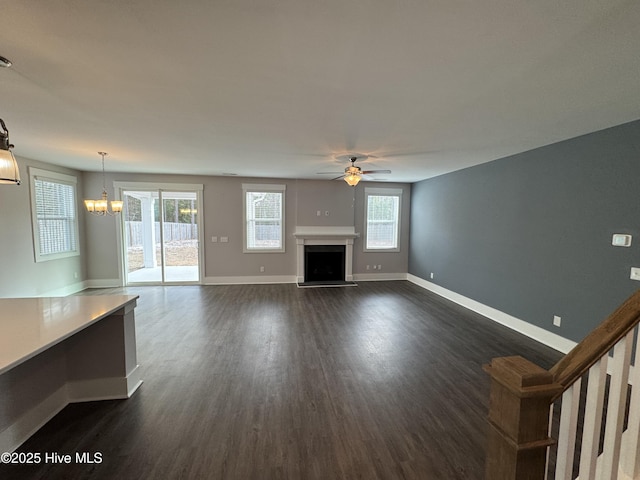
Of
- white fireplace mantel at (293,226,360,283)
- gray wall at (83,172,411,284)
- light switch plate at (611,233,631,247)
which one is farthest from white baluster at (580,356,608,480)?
gray wall at (83,172,411,284)

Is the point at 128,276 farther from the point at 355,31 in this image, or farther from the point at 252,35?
the point at 355,31

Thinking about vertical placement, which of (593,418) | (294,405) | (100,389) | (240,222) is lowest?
(294,405)

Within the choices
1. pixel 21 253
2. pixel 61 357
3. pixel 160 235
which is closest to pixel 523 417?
pixel 61 357

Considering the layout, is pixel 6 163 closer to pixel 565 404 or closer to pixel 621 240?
pixel 565 404

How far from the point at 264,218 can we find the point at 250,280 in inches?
64.4

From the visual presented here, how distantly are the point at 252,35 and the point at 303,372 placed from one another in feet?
9.67

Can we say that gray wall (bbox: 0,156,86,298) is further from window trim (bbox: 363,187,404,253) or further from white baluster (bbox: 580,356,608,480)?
white baluster (bbox: 580,356,608,480)

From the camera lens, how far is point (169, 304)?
5234 mm

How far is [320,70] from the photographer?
1.96 m

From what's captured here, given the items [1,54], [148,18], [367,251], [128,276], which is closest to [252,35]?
[148,18]

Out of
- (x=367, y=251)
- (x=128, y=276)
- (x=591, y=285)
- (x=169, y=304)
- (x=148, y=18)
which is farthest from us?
(x=367, y=251)

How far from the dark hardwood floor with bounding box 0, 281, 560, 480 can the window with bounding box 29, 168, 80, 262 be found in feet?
9.34

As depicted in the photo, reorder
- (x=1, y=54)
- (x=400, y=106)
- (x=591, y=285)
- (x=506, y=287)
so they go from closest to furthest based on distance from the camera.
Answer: (x=1, y=54) → (x=400, y=106) → (x=591, y=285) → (x=506, y=287)

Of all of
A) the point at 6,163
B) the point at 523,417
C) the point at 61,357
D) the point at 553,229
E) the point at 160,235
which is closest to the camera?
the point at 523,417
